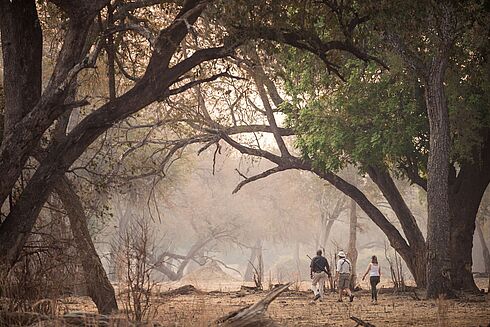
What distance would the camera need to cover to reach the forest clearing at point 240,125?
40.5 feet

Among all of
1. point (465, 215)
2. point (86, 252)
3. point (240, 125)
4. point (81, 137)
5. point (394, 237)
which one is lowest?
point (86, 252)

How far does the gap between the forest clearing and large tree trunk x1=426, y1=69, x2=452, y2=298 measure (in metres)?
0.04

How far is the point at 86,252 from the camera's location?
15062 millimetres

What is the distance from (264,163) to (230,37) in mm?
59946

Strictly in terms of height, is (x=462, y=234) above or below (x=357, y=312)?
above

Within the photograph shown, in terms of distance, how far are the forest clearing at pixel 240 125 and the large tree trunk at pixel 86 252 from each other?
5cm

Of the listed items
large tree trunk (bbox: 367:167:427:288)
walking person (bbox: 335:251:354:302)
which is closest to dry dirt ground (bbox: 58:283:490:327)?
walking person (bbox: 335:251:354:302)

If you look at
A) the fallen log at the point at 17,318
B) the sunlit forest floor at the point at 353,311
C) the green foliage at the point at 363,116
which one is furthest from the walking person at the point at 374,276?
the fallen log at the point at 17,318

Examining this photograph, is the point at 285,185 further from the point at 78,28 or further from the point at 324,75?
the point at 78,28

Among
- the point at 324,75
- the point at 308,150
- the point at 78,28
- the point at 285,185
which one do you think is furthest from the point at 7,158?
the point at 285,185

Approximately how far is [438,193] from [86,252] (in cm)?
1054

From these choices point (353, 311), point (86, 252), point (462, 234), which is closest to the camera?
point (86, 252)

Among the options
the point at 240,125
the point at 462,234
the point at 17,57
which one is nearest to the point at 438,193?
the point at 462,234

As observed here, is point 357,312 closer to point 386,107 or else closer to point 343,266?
point 343,266
